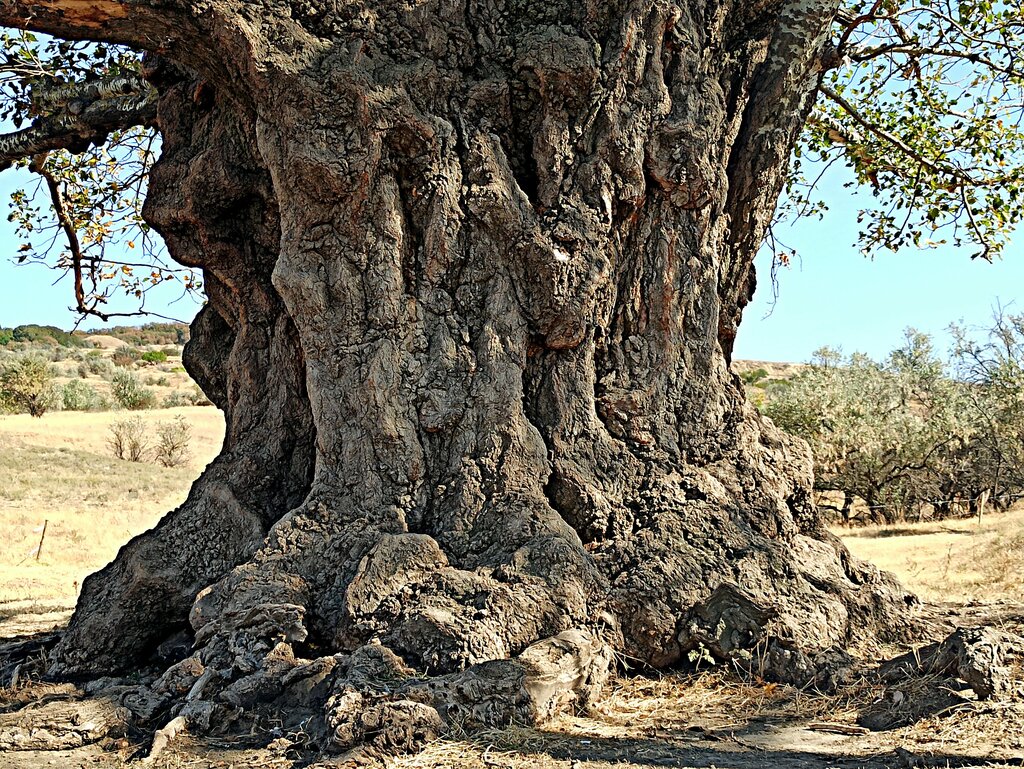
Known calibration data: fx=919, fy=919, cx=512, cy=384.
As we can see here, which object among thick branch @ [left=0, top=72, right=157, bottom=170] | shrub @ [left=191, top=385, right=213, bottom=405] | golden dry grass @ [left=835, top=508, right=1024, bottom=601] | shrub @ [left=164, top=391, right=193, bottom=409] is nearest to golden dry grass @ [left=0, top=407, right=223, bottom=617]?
thick branch @ [left=0, top=72, right=157, bottom=170]

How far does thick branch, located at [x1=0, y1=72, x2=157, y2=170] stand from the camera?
273 inches

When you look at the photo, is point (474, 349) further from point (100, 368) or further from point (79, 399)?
point (100, 368)

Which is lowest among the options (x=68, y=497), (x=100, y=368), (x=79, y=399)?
(x=68, y=497)

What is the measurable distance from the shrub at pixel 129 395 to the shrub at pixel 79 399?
41.2 inches

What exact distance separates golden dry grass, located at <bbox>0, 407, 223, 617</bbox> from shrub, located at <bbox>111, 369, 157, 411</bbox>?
5879 millimetres

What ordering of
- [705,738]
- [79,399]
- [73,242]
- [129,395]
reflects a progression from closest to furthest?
[705,738], [73,242], [79,399], [129,395]

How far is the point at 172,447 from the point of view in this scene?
1003 inches

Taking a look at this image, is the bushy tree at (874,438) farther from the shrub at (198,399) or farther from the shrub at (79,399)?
the shrub at (198,399)

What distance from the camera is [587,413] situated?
549 centimetres

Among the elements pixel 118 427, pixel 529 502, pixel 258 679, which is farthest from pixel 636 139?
pixel 118 427

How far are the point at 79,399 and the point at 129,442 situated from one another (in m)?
11.6

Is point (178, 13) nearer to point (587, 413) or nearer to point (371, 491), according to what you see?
point (371, 491)

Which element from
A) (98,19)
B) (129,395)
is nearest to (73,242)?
(98,19)

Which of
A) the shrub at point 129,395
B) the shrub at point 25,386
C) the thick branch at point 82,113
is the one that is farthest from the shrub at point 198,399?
the thick branch at point 82,113
